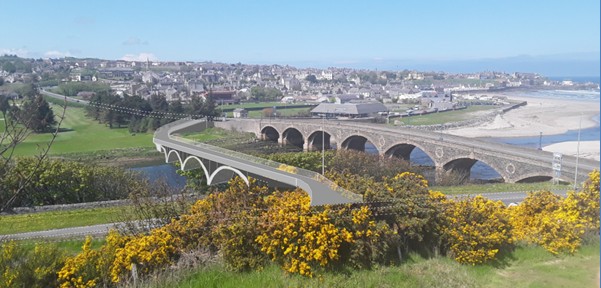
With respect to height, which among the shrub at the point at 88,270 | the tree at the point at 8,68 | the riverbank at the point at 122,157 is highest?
the tree at the point at 8,68

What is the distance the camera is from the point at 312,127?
105 ft

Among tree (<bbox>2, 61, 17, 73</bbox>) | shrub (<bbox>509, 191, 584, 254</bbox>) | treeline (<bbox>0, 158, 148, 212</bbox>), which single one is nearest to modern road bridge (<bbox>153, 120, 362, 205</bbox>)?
shrub (<bbox>509, 191, 584, 254</bbox>)

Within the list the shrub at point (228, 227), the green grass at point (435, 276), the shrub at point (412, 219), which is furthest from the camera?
the shrub at point (412, 219)

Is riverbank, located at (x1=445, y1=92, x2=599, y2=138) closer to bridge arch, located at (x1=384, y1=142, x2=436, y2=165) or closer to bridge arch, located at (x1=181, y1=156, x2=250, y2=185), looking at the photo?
bridge arch, located at (x1=384, y1=142, x2=436, y2=165)

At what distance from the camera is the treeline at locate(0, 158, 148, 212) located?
12992mm

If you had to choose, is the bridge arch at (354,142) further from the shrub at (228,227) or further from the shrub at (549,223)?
the shrub at (228,227)

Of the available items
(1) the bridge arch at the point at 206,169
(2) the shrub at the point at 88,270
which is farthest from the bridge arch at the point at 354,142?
(2) the shrub at the point at 88,270

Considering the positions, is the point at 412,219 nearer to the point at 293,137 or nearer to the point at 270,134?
the point at 293,137

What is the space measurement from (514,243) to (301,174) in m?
5.09

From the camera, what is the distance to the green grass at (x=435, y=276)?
17.9 feet

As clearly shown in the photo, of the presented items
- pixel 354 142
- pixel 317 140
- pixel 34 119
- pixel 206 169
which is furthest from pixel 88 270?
pixel 317 140

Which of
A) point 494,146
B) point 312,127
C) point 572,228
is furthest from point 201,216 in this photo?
point 312,127

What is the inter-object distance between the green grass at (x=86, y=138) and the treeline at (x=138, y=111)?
2.51 ft

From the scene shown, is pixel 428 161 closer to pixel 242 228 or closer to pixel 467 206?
pixel 467 206
